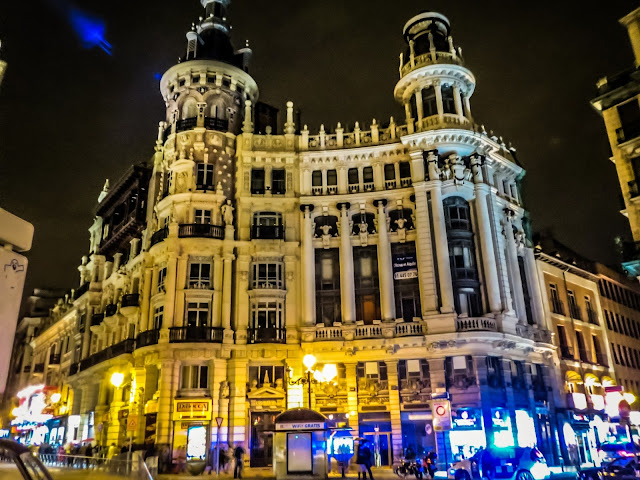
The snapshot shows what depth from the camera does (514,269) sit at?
41938mm

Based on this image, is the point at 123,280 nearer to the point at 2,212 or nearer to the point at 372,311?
the point at 372,311

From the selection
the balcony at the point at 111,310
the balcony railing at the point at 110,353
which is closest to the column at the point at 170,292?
the balcony railing at the point at 110,353

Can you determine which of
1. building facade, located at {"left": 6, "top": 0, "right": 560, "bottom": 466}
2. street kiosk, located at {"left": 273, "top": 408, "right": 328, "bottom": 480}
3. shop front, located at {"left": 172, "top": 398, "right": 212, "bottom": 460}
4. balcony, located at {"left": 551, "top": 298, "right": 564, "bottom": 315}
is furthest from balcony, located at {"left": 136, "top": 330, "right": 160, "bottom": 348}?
balcony, located at {"left": 551, "top": 298, "right": 564, "bottom": 315}

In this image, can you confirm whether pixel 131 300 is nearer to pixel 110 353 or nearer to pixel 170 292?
pixel 110 353

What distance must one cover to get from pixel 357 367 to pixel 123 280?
2498cm

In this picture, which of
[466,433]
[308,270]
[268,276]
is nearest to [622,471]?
[466,433]

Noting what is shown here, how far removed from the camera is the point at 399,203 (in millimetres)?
41562

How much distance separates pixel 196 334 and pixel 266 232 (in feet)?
30.7

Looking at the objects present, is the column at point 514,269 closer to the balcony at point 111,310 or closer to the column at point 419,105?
the column at point 419,105

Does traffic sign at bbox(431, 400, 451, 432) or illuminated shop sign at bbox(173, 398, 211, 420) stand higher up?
illuminated shop sign at bbox(173, 398, 211, 420)

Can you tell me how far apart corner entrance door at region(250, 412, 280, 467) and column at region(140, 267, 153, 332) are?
449 inches

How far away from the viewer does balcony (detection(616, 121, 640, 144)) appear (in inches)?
1388

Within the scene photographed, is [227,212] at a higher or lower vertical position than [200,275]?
higher

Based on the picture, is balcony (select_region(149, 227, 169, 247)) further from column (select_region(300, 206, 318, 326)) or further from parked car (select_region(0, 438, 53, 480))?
parked car (select_region(0, 438, 53, 480))
